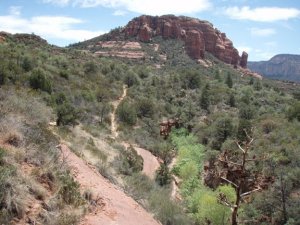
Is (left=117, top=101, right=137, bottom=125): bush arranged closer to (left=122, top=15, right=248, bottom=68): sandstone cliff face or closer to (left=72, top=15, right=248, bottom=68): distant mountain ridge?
(left=122, top=15, right=248, bottom=68): sandstone cliff face

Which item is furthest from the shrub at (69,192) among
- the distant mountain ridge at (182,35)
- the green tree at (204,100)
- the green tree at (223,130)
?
the distant mountain ridge at (182,35)

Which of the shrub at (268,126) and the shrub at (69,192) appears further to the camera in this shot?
the shrub at (268,126)

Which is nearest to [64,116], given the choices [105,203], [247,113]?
[105,203]

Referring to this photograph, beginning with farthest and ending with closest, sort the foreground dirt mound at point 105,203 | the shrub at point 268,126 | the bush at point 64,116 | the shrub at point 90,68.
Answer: the shrub at point 90,68, the shrub at point 268,126, the bush at point 64,116, the foreground dirt mound at point 105,203

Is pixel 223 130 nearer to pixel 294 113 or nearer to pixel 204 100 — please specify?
pixel 294 113

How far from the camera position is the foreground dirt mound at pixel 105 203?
10378mm

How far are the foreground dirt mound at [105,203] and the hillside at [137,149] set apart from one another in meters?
0.05

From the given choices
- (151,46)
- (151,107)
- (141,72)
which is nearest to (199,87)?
(141,72)

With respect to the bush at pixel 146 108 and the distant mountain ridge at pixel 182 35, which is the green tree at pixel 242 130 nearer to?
the bush at pixel 146 108

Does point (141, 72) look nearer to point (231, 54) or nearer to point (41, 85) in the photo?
point (41, 85)

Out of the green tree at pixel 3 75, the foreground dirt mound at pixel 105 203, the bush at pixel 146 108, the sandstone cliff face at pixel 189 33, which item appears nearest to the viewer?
the foreground dirt mound at pixel 105 203

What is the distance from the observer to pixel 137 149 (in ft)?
99.0

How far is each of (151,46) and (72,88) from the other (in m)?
82.0

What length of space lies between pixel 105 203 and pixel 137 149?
19012 millimetres
